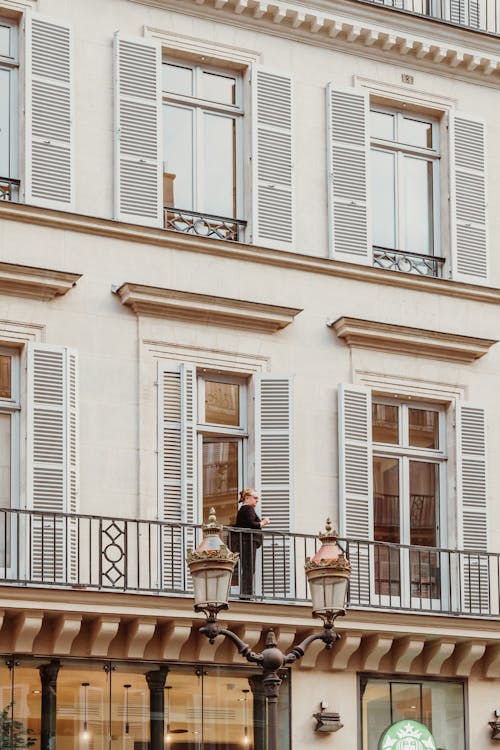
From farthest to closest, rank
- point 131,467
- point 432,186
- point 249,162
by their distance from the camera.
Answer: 1. point 432,186
2. point 249,162
3. point 131,467

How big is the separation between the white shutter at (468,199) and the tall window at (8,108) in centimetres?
629

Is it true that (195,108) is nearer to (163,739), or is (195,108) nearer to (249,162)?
(249,162)

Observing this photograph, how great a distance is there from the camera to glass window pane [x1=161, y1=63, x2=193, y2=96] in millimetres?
24594

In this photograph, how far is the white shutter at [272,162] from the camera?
2461 centimetres

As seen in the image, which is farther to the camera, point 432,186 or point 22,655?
point 432,186

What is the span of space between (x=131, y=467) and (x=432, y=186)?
6462 mm

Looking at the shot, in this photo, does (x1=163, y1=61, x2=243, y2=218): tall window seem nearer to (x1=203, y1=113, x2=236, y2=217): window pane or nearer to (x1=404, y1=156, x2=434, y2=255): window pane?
(x1=203, y1=113, x2=236, y2=217): window pane

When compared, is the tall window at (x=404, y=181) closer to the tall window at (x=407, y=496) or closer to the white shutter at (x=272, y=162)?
the white shutter at (x=272, y=162)

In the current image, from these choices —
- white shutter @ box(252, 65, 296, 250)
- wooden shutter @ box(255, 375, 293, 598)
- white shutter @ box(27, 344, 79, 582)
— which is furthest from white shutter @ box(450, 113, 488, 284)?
white shutter @ box(27, 344, 79, 582)

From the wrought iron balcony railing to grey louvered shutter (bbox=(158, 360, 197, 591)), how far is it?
0.9 inches

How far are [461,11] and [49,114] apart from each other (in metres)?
6.83

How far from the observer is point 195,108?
2480 cm

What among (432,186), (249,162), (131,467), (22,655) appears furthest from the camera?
(432,186)

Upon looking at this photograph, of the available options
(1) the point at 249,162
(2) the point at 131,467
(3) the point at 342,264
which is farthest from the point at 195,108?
(2) the point at 131,467
